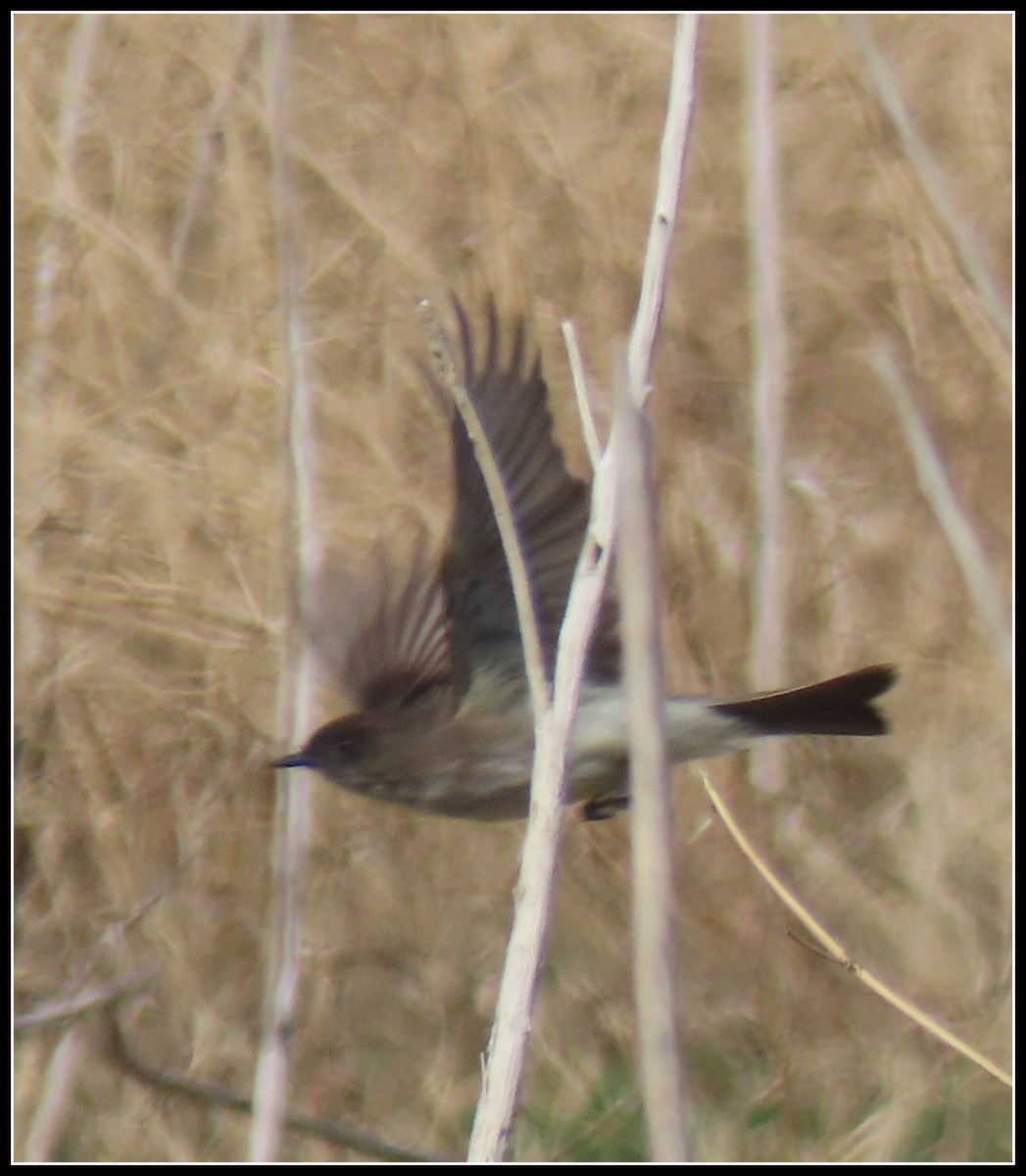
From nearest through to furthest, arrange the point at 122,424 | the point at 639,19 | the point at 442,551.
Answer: the point at 442,551, the point at 122,424, the point at 639,19

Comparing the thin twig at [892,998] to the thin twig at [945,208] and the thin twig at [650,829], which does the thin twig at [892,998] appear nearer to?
the thin twig at [945,208]

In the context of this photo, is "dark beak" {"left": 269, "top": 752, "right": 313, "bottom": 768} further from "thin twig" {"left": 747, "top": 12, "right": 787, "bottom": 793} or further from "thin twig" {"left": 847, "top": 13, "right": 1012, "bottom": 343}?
"thin twig" {"left": 847, "top": 13, "right": 1012, "bottom": 343}

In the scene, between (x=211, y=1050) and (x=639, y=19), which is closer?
(x=211, y=1050)

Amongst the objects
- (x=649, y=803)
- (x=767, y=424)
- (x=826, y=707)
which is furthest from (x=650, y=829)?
(x=767, y=424)

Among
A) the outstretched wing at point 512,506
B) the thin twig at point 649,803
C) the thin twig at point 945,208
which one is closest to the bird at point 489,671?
the outstretched wing at point 512,506

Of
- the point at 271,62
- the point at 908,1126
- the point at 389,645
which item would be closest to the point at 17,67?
the point at 271,62

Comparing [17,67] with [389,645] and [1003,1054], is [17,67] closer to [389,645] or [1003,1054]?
[389,645]

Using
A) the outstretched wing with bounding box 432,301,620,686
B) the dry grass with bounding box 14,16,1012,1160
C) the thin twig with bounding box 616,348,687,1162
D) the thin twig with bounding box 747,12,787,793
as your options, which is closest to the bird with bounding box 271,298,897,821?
the outstretched wing with bounding box 432,301,620,686
